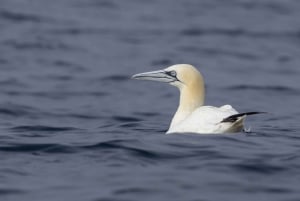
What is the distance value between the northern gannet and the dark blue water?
0.51 feet

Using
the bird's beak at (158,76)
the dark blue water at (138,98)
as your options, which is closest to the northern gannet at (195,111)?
the bird's beak at (158,76)

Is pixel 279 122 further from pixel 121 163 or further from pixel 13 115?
pixel 121 163

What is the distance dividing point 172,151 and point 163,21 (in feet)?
59.7

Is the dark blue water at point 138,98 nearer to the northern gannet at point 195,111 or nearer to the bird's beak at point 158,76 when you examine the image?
the northern gannet at point 195,111

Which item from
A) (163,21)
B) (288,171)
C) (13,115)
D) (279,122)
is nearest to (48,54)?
(163,21)

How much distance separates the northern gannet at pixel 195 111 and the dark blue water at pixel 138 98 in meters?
0.16

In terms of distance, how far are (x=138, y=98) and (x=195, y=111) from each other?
23.4 feet

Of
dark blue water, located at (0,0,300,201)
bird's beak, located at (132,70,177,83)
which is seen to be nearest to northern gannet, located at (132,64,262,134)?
bird's beak, located at (132,70,177,83)

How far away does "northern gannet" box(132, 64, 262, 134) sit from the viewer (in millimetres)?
13555

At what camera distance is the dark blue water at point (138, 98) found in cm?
1159

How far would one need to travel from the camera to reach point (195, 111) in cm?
1421

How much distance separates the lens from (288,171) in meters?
12.1

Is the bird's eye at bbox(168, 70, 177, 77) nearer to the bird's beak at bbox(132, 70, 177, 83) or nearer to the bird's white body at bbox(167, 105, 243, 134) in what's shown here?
the bird's beak at bbox(132, 70, 177, 83)

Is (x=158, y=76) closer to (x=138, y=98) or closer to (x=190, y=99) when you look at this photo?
(x=190, y=99)
